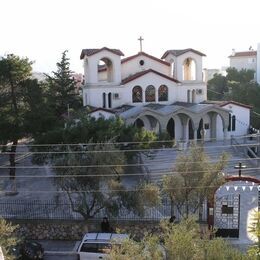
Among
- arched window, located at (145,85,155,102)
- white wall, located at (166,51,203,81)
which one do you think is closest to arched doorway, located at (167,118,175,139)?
arched window, located at (145,85,155,102)

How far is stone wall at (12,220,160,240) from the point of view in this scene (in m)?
20.0

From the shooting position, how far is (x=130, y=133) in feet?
84.7

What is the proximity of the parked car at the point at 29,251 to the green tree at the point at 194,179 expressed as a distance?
526 centimetres

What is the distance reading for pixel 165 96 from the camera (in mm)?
38750

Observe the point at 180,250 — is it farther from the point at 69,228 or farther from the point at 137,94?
the point at 137,94

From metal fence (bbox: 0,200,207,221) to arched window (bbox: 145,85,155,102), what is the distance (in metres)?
17.6

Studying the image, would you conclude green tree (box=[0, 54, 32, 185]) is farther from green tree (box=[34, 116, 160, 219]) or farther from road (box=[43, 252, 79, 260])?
road (box=[43, 252, 79, 260])

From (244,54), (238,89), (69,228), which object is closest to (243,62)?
(244,54)

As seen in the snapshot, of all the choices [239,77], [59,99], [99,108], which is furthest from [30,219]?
[239,77]

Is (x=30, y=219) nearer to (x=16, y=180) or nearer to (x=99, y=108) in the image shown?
(x=16, y=180)

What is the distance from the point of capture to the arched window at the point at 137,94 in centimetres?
3806

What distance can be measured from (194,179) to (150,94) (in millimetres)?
19909

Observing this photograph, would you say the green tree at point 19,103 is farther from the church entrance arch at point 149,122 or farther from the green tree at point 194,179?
the green tree at point 194,179

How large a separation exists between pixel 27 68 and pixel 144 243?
17.9 meters
